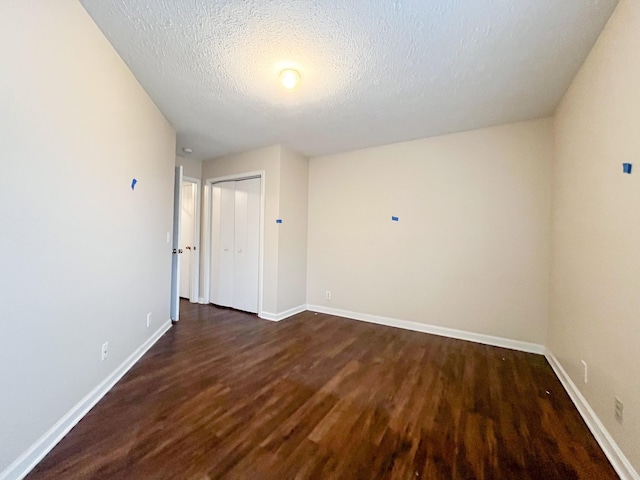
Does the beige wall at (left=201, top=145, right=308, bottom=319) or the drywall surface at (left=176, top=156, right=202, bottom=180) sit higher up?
the drywall surface at (left=176, top=156, right=202, bottom=180)

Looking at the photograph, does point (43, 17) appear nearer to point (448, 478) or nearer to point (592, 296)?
point (448, 478)

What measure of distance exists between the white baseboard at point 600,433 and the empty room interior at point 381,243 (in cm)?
2

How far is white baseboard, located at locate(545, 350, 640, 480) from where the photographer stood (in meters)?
1.35

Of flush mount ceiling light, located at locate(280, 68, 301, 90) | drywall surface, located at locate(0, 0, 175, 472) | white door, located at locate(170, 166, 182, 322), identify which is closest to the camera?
drywall surface, located at locate(0, 0, 175, 472)

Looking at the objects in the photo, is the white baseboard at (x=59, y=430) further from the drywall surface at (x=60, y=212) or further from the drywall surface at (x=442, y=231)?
the drywall surface at (x=442, y=231)

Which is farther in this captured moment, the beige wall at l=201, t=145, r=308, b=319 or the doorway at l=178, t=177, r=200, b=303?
the doorway at l=178, t=177, r=200, b=303

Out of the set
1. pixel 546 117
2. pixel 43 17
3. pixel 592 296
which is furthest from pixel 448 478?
pixel 546 117

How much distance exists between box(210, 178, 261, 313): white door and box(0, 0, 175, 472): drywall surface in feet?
6.32

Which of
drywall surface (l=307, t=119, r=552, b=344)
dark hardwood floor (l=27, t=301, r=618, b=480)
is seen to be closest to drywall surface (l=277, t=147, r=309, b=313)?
drywall surface (l=307, t=119, r=552, b=344)

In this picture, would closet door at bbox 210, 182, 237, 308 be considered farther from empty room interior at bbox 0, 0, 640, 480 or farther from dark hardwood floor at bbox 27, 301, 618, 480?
dark hardwood floor at bbox 27, 301, 618, 480

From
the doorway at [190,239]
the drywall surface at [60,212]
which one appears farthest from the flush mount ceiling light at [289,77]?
the doorway at [190,239]

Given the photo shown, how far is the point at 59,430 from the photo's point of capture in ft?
5.04

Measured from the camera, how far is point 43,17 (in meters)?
1.34

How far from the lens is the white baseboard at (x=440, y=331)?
2984 mm
